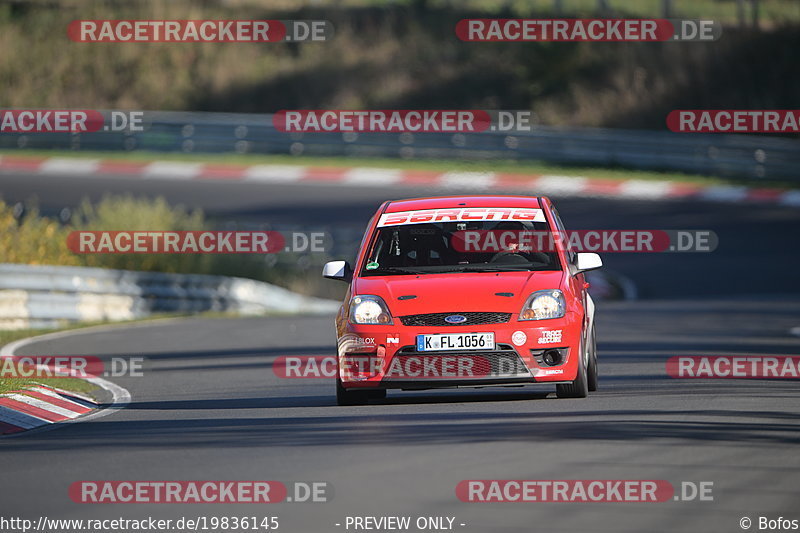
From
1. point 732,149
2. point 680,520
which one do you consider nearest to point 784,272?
point 732,149

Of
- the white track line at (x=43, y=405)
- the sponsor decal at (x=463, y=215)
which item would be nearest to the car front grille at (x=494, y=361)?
the sponsor decal at (x=463, y=215)

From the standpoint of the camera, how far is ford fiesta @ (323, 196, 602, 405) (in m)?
10.9

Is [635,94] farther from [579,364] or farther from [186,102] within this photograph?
[579,364]

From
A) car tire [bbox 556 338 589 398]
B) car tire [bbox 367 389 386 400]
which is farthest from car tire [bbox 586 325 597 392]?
car tire [bbox 367 389 386 400]

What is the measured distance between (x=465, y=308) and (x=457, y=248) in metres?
1.13

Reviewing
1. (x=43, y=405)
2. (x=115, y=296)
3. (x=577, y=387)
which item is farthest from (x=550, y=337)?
(x=115, y=296)

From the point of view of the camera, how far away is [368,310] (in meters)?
11.2

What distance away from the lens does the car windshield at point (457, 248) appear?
464 inches

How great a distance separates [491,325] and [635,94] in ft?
105

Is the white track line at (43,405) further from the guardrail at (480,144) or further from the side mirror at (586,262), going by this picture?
the guardrail at (480,144)

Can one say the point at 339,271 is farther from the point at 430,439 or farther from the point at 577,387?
the point at 430,439

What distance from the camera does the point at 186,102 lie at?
47.2 meters

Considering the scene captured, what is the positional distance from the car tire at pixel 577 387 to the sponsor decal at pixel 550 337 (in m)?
0.32

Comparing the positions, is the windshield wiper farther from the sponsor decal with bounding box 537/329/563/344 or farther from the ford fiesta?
the sponsor decal with bounding box 537/329/563/344
